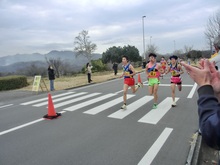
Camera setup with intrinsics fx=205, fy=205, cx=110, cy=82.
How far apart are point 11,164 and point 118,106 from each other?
487cm

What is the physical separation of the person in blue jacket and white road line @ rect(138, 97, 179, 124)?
4.68 meters

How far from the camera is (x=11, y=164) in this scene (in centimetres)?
392

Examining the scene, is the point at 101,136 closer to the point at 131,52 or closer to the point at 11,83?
the point at 11,83

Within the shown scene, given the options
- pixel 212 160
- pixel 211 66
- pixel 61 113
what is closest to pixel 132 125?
pixel 212 160

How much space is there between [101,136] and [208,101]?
4.05 meters

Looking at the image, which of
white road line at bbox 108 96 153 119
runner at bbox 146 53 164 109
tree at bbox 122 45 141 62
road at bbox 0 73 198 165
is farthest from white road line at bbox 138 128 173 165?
tree at bbox 122 45 141 62

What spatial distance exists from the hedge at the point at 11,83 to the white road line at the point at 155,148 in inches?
545

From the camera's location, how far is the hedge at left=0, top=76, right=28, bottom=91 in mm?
15453

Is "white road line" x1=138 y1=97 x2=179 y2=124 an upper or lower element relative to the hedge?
lower

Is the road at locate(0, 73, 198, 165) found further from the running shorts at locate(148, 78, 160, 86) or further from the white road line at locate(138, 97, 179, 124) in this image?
the running shorts at locate(148, 78, 160, 86)

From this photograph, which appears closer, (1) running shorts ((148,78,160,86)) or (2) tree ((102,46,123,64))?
(1) running shorts ((148,78,160,86))

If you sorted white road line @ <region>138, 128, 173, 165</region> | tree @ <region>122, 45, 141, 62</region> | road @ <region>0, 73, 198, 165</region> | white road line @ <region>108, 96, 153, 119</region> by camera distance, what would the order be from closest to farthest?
white road line @ <region>138, 128, 173, 165</region>
road @ <region>0, 73, 198, 165</region>
white road line @ <region>108, 96, 153, 119</region>
tree @ <region>122, 45, 141, 62</region>

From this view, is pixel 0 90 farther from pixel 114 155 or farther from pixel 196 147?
pixel 196 147

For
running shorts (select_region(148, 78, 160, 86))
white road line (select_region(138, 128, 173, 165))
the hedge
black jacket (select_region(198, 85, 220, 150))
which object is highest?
black jacket (select_region(198, 85, 220, 150))
